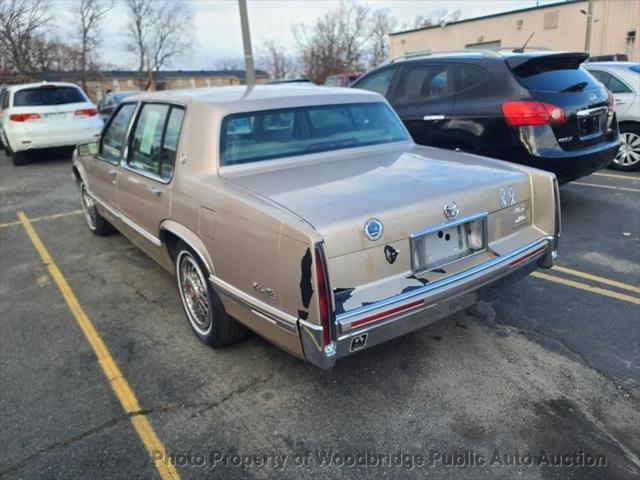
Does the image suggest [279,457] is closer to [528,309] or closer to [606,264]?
[528,309]

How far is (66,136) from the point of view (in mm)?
11508

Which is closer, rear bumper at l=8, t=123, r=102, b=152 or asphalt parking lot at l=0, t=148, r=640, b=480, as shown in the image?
asphalt parking lot at l=0, t=148, r=640, b=480

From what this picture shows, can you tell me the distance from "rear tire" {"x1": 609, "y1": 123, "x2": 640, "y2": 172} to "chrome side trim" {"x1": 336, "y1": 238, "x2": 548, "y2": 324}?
6.00 metres

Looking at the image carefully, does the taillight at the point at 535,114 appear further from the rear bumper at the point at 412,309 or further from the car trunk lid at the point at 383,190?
the rear bumper at the point at 412,309

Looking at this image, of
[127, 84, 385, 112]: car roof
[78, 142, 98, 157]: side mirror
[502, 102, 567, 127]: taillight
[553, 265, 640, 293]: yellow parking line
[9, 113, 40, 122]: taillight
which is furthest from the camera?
[9, 113, 40, 122]: taillight

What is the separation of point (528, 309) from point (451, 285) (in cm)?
144

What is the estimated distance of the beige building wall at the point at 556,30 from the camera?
25.5 m

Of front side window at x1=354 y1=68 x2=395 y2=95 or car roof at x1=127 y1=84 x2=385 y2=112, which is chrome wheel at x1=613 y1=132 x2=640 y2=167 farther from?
car roof at x1=127 y1=84 x2=385 y2=112

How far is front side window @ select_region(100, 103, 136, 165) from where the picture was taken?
4.57 metres

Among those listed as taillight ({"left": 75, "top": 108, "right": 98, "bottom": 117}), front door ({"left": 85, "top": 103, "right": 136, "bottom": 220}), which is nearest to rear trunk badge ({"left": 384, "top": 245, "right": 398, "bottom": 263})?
front door ({"left": 85, "top": 103, "right": 136, "bottom": 220})

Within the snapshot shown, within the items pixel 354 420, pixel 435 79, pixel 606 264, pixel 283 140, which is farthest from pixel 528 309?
pixel 435 79

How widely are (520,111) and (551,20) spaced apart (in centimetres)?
2750

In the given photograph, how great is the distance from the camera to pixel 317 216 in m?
2.45

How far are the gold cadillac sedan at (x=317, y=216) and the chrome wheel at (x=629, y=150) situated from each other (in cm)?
569
